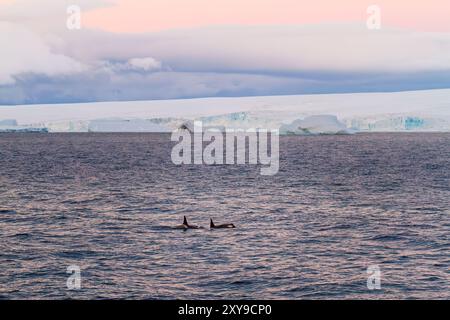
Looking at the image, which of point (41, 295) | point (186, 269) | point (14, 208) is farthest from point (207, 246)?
point (14, 208)

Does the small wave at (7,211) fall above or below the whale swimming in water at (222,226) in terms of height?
above

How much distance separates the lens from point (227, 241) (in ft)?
140

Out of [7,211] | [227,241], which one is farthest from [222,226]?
[7,211]

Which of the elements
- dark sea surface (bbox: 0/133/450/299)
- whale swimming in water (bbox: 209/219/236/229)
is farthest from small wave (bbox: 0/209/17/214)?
whale swimming in water (bbox: 209/219/236/229)

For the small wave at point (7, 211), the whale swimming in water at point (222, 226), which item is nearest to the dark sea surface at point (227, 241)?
the small wave at point (7, 211)

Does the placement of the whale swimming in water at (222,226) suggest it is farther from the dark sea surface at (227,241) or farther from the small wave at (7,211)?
the small wave at (7,211)

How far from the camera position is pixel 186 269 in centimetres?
3422

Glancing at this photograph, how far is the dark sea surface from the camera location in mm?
30766

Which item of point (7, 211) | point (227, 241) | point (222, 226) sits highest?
point (7, 211)

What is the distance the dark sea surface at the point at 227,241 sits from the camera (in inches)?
1211

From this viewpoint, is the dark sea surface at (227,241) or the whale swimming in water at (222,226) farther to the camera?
the whale swimming in water at (222,226)

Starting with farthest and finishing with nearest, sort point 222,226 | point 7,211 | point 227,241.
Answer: point 7,211
point 222,226
point 227,241

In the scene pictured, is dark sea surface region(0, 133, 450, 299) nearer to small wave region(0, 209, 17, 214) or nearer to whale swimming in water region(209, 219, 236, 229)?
small wave region(0, 209, 17, 214)

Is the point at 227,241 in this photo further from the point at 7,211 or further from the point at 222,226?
the point at 7,211
